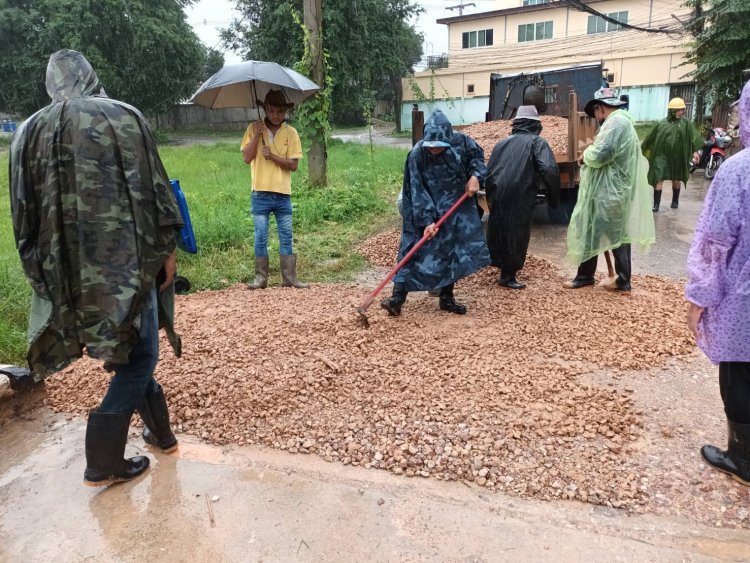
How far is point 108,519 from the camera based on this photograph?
2.30 m

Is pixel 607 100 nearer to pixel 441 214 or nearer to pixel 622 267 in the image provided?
pixel 622 267

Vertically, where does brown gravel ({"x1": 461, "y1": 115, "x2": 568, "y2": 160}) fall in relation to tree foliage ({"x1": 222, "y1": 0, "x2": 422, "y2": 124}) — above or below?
below

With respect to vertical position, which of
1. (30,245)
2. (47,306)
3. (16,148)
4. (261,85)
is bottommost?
(47,306)

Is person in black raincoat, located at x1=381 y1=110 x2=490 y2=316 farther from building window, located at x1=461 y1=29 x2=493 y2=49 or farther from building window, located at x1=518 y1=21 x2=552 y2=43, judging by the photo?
building window, located at x1=461 y1=29 x2=493 y2=49

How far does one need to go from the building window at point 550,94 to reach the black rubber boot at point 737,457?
7.73 m

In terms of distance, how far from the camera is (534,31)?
29.8m

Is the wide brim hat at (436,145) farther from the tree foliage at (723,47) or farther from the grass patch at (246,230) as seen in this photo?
the tree foliage at (723,47)

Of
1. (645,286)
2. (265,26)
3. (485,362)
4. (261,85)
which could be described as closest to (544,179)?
(645,286)

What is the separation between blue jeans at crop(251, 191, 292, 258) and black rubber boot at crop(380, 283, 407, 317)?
1.25 metres

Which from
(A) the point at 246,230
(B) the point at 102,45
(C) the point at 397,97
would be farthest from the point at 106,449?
(C) the point at 397,97

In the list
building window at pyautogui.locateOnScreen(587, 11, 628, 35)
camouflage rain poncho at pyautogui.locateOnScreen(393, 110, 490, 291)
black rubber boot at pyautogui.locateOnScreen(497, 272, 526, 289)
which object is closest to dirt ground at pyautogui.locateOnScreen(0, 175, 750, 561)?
camouflage rain poncho at pyautogui.locateOnScreen(393, 110, 490, 291)

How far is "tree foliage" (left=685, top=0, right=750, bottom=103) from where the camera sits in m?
12.0

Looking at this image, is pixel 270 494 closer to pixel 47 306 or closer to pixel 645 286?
pixel 47 306

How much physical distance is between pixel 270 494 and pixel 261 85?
13.6 ft
